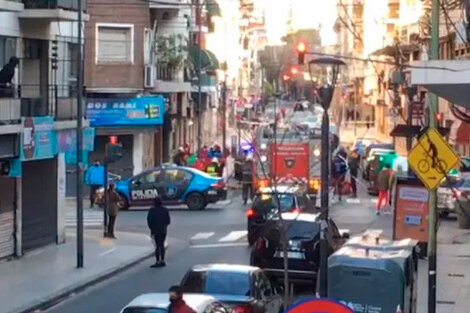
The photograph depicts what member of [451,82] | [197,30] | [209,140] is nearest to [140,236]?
[451,82]

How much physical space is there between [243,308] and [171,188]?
26.0 meters

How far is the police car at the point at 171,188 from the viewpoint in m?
42.5

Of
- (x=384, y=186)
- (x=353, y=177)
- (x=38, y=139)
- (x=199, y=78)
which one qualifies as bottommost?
(x=353, y=177)

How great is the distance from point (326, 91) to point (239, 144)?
140ft

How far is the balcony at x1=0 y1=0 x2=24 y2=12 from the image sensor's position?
26.8 m

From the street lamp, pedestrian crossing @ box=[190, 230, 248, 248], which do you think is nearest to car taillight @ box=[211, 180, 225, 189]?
pedestrian crossing @ box=[190, 230, 248, 248]

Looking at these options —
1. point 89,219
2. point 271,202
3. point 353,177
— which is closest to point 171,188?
point 89,219

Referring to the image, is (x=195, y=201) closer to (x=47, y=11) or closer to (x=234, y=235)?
(x=234, y=235)

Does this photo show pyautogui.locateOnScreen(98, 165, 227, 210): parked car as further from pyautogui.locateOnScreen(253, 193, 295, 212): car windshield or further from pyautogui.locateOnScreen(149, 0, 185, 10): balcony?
pyautogui.locateOnScreen(149, 0, 185, 10): balcony

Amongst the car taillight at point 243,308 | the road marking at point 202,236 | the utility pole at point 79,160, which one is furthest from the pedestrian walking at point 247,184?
the car taillight at point 243,308

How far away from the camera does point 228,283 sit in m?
18.0

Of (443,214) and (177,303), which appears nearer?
(177,303)

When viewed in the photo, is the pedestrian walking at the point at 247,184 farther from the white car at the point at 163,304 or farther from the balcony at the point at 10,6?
the white car at the point at 163,304

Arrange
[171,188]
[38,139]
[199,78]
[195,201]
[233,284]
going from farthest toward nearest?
[199,78] < [195,201] < [171,188] < [38,139] < [233,284]
